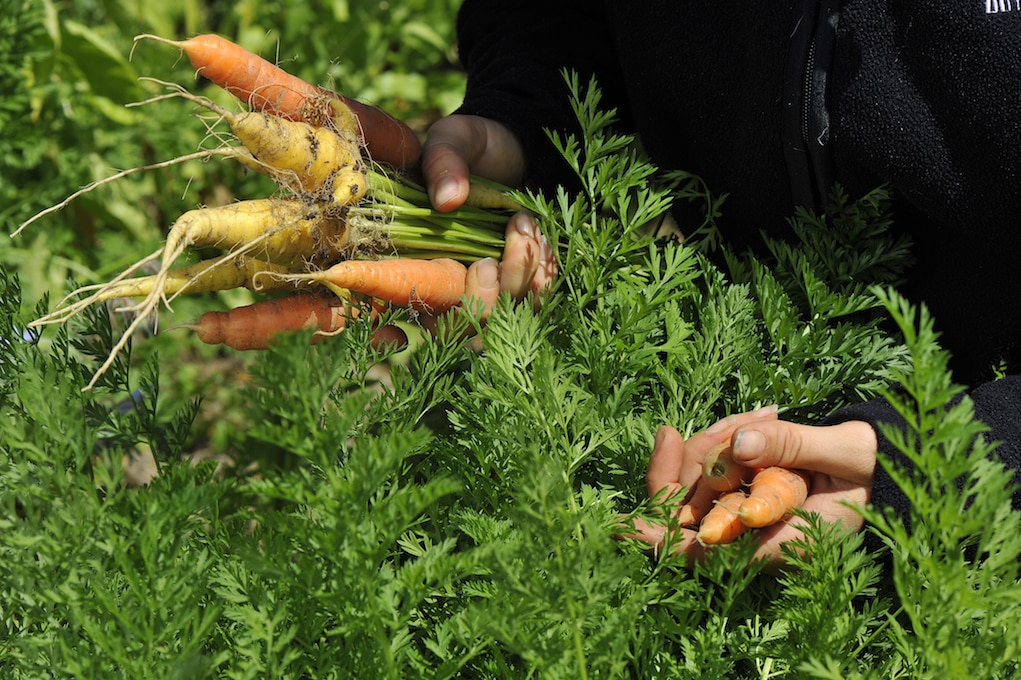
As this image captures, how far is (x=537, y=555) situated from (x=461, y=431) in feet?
1.31

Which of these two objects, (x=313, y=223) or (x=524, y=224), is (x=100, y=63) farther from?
(x=524, y=224)

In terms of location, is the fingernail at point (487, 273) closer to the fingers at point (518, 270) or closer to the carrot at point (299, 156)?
the fingers at point (518, 270)

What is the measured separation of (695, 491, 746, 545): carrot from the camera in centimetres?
117

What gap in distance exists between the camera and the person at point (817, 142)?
1.27 m

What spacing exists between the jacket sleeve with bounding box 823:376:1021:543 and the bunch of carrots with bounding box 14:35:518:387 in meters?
Result: 0.72

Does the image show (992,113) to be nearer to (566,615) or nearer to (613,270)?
(613,270)

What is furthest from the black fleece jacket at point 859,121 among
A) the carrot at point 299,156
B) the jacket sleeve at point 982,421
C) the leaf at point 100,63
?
the leaf at point 100,63

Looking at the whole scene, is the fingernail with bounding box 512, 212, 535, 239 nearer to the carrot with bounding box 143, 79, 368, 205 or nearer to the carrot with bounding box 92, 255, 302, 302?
the carrot with bounding box 143, 79, 368, 205

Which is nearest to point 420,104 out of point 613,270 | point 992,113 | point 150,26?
point 150,26

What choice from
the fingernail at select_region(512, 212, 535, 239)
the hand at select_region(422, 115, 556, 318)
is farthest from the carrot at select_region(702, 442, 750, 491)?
the fingernail at select_region(512, 212, 535, 239)

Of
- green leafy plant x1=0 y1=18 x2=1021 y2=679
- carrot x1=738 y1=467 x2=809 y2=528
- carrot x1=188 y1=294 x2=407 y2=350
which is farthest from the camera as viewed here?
carrot x1=188 y1=294 x2=407 y2=350

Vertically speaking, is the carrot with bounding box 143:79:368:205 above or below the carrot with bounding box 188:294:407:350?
above

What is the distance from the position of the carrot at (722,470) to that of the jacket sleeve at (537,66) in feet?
2.49

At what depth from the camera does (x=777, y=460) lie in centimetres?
122
